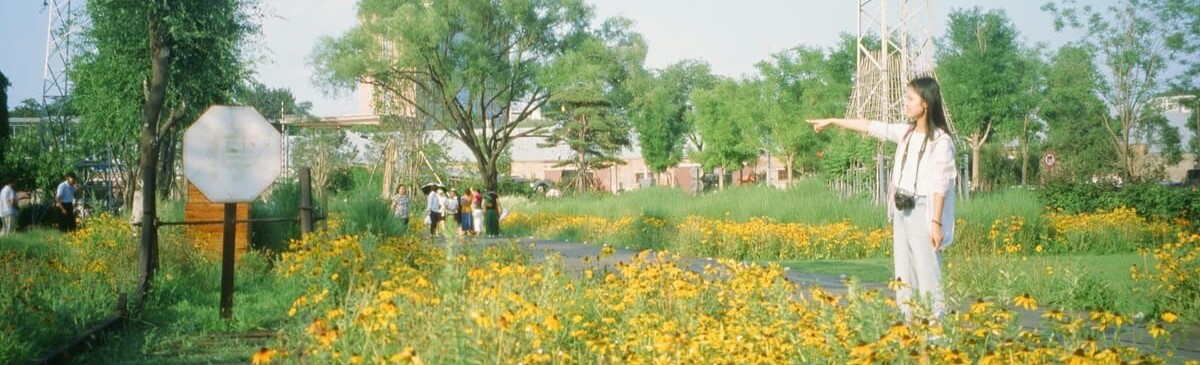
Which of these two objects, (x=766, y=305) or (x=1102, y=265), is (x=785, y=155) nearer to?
(x=1102, y=265)

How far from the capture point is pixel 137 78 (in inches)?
1043

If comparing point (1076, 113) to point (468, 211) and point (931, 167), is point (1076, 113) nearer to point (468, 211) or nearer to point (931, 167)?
point (468, 211)

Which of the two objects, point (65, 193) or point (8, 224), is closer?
point (8, 224)

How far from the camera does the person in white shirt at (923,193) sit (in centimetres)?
614

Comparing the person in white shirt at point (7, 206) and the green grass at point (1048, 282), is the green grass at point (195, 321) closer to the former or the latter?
the green grass at point (1048, 282)

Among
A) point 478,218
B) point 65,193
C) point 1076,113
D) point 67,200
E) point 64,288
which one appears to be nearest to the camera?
point 64,288

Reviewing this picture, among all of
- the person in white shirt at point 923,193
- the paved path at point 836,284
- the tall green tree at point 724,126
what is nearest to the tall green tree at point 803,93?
the tall green tree at point 724,126

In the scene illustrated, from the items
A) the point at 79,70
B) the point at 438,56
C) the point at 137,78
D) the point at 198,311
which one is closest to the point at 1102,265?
the point at 198,311

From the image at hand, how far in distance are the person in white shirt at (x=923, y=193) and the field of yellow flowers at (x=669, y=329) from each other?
1.30 ft

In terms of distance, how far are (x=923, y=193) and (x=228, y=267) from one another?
571 cm

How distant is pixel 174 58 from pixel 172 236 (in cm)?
1221

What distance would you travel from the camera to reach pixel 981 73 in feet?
152

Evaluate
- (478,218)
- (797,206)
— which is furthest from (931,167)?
(478,218)

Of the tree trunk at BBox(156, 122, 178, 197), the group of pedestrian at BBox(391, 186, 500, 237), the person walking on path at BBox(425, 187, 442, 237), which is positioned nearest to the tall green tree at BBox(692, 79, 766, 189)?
the group of pedestrian at BBox(391, 186, 500, 237)
